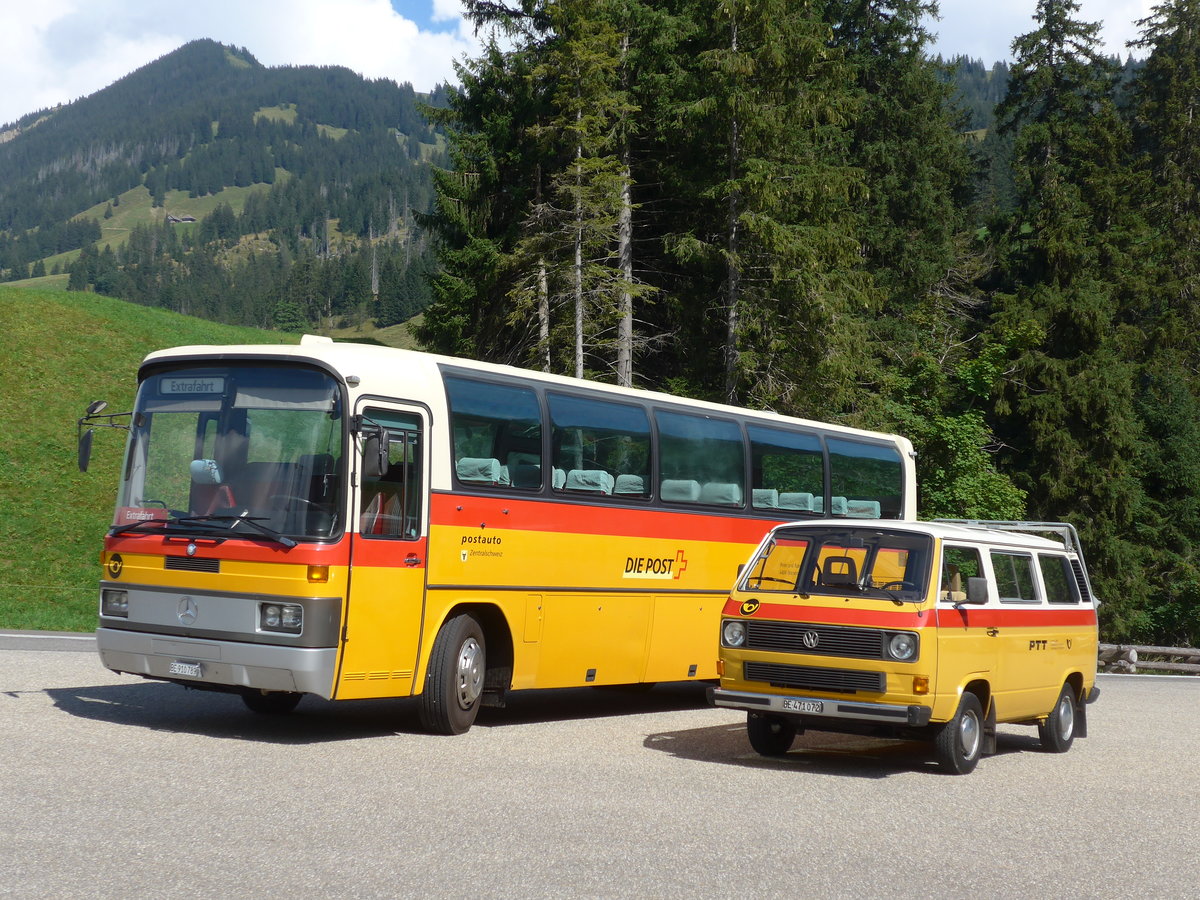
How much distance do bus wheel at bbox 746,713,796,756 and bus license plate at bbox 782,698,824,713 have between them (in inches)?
34.9

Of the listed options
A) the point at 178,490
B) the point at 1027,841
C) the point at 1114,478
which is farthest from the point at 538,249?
the point at 1027,841

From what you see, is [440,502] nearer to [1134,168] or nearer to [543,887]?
[543,887]

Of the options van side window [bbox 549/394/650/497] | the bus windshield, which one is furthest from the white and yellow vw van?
the bus windshield

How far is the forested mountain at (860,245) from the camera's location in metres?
36.0

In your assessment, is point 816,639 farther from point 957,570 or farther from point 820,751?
point 820,751

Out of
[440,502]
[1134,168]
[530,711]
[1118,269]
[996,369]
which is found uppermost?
[1134,168]

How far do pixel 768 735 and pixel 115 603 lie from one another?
592cm

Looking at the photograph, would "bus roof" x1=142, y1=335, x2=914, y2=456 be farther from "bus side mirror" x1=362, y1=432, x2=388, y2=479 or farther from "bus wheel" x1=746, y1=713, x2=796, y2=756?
"bus wheel" x1=746, y1=713, x2=796, y2=756

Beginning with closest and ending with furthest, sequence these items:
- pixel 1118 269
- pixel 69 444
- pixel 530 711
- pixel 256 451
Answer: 1. pixel 256 451
2. pixel 530 711
3. pixel 69 444
4. pixel 1118 269

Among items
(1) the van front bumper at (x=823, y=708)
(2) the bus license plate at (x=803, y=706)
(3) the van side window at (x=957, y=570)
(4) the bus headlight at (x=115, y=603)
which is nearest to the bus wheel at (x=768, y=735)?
(1) the van front bumper at (x=823, y=708)

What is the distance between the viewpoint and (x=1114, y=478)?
4719 centimetres

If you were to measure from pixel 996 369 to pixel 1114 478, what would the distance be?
6189 millimetres

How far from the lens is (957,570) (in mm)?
11883

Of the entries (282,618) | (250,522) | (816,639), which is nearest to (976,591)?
(816,639)
